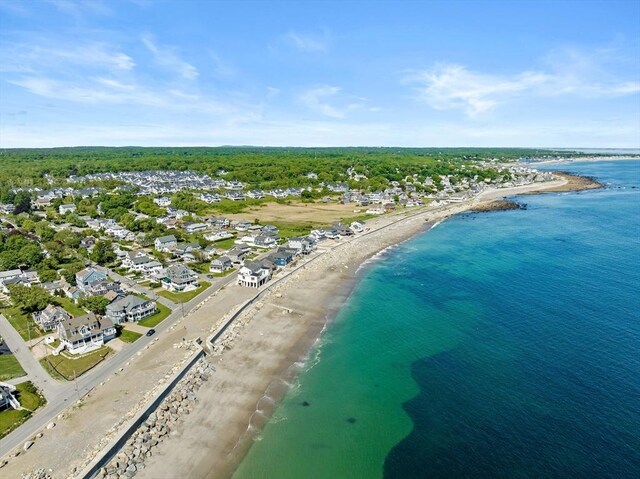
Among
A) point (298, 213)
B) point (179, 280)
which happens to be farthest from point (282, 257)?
point (298, 213)

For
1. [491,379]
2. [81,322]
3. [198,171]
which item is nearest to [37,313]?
[81,322]

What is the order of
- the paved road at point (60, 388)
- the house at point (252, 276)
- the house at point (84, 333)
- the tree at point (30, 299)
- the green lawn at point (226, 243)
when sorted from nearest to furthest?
the paved road at point (60, 388) → the house at point (84, 333) → the tree at point (30, 299) → the house at point (252, 276) → the green lawn at point (226, 243)

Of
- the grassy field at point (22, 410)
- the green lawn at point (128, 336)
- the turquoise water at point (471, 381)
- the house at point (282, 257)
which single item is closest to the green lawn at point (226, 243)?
the house at point (282, 257)

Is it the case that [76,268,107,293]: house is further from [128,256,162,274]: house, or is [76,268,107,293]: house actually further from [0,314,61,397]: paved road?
[0,314,61,397]: paved road

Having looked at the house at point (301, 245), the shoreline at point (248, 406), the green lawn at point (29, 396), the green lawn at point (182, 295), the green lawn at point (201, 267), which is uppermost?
the house at point (301, 245)

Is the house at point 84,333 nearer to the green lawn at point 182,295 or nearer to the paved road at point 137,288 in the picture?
the paved road at point 137,288
